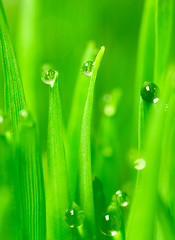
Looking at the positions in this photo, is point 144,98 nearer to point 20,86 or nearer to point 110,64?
point 20,86

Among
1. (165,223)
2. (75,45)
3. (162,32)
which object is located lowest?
(165,223)

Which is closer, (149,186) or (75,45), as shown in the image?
(149,186)

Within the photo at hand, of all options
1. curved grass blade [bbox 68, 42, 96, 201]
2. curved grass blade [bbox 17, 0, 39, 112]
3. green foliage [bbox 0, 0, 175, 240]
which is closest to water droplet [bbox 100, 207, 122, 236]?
green foliage [bbox 0, 0, 175, 240]

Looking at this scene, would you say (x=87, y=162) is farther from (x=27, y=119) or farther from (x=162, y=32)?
(x=162, y=32)

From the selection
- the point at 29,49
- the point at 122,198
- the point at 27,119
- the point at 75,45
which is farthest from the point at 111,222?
the point at 75,45

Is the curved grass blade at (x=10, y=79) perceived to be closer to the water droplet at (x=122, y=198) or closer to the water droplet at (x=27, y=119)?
the water droplet at (x=27, y=119)

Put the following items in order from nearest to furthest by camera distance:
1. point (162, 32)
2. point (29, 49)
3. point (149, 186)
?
1. point (149, 186)
2. point (162, 32)
3. point (29, 49)
